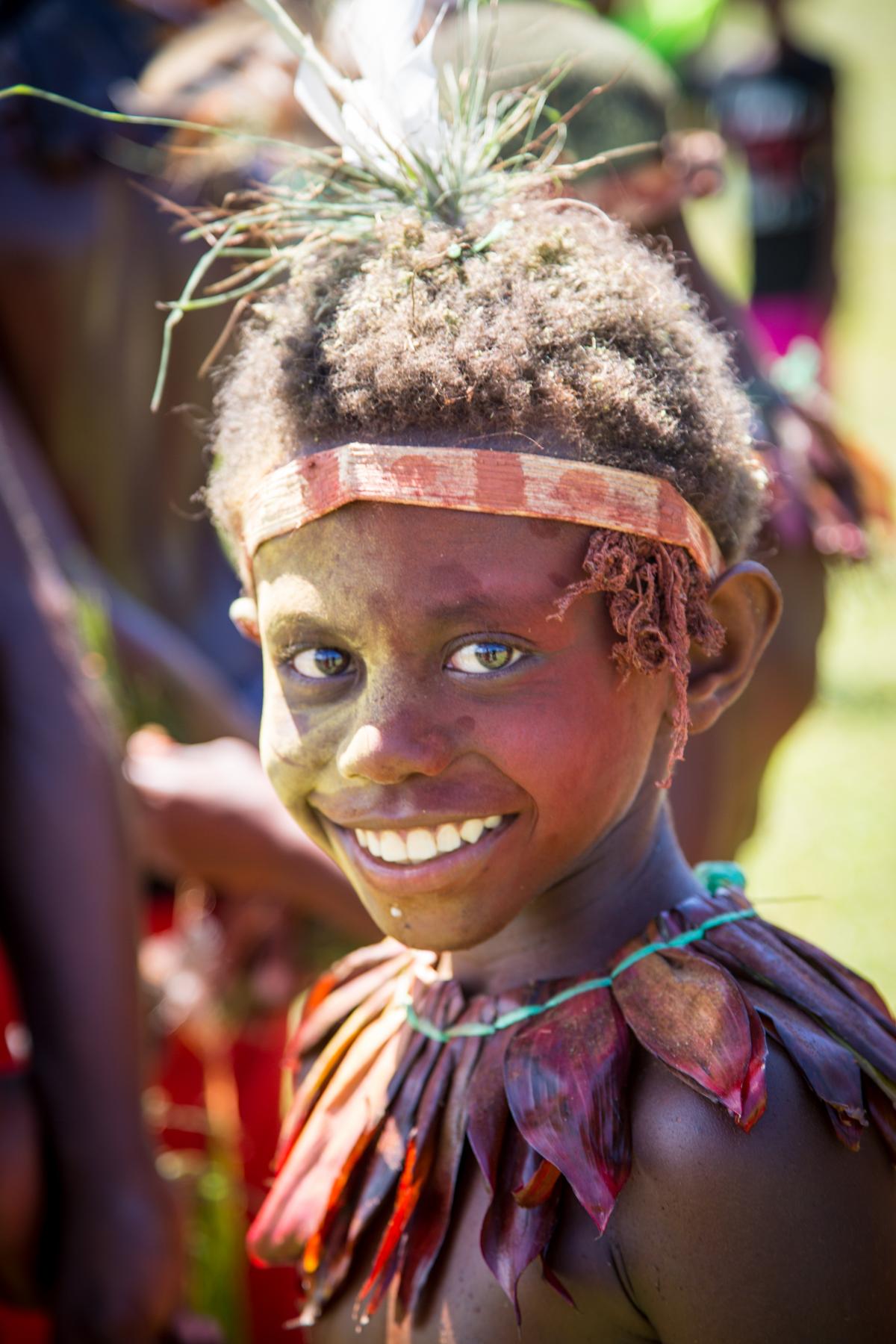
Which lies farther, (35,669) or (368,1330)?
(35,669)

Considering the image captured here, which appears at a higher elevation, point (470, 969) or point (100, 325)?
point (100, 325)

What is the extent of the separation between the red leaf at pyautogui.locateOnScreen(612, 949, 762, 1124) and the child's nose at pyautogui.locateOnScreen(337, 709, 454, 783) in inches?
13.1

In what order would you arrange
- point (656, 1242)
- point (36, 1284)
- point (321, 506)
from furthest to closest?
1. point (36, 1284)
2. point (321, 506)
3. point (656, 1242)

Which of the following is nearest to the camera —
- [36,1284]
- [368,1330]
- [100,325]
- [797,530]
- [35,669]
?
[368,1330]

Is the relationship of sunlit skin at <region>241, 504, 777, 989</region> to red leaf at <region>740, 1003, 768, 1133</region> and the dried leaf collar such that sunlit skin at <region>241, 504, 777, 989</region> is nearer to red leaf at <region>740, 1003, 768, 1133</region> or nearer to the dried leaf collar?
the dried leaf collar

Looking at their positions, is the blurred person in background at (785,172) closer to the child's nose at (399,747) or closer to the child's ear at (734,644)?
the child's ear at (734,644)

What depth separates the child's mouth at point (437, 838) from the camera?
4.84 feet

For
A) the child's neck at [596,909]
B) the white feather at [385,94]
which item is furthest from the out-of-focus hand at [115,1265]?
the white feather at [385,94]

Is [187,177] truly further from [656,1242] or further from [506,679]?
[656,1242]

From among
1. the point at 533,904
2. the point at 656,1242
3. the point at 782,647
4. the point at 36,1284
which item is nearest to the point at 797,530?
the point at 782,647

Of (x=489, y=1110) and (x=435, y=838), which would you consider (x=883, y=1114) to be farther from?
(x=435, y=838)

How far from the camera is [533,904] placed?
5.43ft

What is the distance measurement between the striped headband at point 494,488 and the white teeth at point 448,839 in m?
0.34

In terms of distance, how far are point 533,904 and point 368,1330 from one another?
1.78 ft
